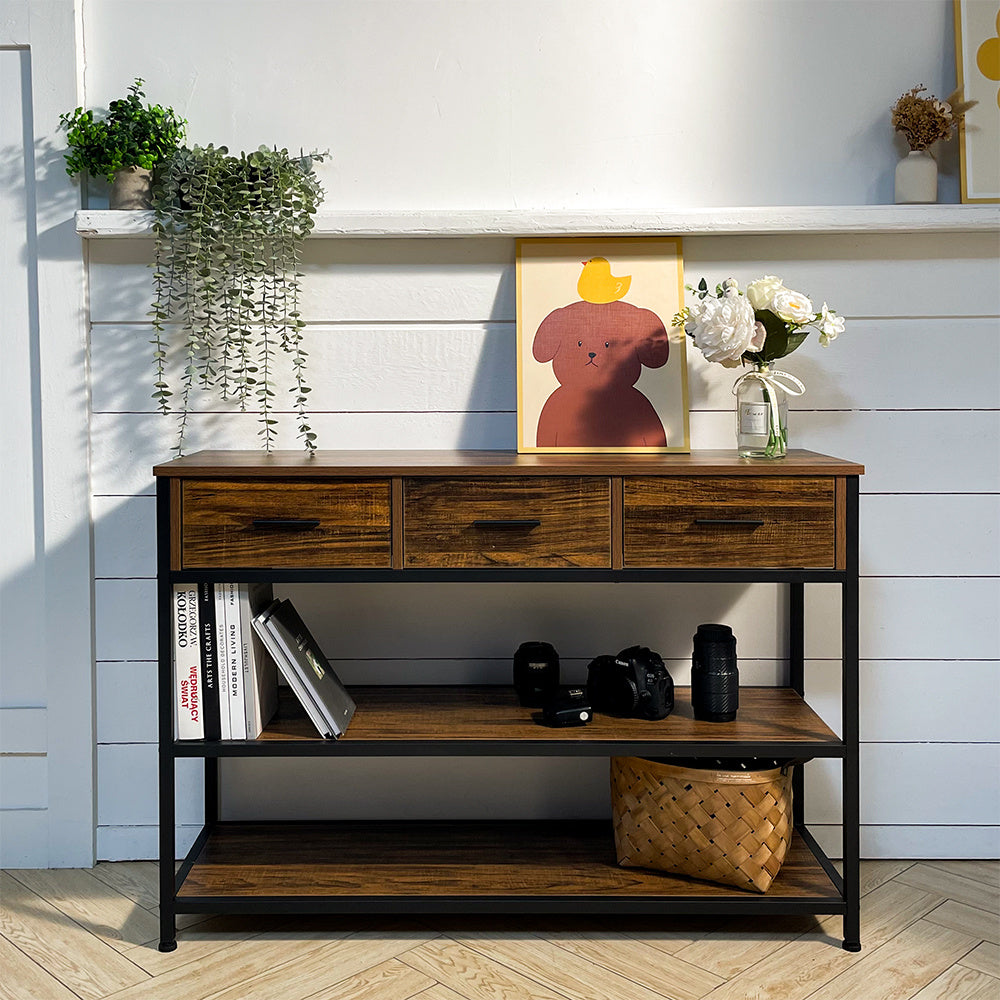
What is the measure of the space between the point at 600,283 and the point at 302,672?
983mm

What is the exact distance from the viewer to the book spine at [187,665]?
5.75ft

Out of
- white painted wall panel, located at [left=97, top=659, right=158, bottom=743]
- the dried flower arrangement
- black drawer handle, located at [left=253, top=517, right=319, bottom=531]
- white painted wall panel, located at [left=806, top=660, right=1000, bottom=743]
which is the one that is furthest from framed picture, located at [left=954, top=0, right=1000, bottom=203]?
white painted wall panel, located at [left=97, top=659, right=158, bottom=743]

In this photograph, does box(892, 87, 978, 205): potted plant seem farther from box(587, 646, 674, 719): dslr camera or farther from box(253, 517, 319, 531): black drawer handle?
box(253, 517, 319, 531): black drawer handle

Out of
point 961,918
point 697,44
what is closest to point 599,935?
point 961,918

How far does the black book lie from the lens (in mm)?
1760

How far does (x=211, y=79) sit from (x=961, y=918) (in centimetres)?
222

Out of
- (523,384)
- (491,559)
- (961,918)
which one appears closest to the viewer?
(491,559)

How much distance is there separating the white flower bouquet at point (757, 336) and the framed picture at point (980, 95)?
465 millimetres

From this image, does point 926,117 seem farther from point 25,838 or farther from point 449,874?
point 25,838

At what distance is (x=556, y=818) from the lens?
2143 millimetres

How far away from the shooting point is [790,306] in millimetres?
1826

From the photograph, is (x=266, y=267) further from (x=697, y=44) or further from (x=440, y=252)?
(x=697, y=44)

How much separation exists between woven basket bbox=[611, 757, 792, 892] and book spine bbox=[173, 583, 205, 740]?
2.62 ft

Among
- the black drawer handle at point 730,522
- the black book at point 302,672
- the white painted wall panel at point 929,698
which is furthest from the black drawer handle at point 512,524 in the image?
the white painted wall panel at point 929,698
